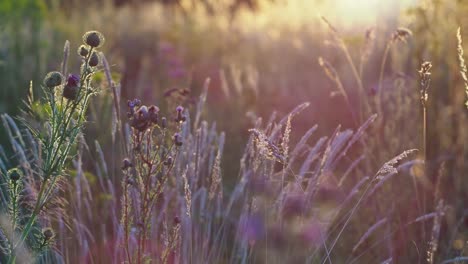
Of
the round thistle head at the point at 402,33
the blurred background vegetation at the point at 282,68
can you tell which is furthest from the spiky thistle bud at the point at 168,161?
the round thistle head at the point at 402,33

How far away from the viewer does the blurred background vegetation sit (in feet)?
11.0

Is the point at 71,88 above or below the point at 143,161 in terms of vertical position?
above

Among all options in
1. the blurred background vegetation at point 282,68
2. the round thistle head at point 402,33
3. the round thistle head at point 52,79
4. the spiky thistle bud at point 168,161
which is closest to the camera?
the round thistle head at point 52,79

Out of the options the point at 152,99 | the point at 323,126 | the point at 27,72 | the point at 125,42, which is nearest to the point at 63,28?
the point at 125,42

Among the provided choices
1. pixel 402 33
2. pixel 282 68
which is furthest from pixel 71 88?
pixel 282 68

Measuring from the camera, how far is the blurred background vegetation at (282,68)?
335cm

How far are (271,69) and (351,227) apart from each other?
3.20 metres

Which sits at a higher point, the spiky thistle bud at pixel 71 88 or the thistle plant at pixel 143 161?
the spiky thistle bud at pixel 71 88

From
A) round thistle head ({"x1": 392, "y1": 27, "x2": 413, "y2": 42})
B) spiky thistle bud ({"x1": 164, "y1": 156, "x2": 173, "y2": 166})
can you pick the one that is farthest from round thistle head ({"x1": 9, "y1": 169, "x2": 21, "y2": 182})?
round thistle head ({"x1": 392, "y1": 27, "x2": 413, "y2": 42})

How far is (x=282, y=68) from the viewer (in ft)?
20.7

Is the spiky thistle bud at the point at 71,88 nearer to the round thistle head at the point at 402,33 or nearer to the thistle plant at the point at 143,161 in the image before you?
the thistle plant at the point at 143,161

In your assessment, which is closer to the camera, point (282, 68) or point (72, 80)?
point (72, 80)

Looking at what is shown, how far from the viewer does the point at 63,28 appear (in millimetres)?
6480

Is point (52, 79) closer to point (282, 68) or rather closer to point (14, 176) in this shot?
point (14, 176)
